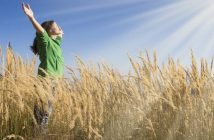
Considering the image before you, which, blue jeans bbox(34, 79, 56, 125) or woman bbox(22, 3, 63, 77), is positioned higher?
woman bbox(22, 3, 63, 77)

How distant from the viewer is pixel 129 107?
369cm

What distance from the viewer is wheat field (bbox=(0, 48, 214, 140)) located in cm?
347

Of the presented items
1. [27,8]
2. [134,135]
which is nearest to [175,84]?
[134,135]

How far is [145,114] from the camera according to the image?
361 centimetres

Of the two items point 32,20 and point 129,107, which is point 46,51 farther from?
point 129,107

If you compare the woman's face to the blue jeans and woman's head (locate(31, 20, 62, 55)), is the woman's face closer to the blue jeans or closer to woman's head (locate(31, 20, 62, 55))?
woman's head (locate(31, 20, 62, 55))

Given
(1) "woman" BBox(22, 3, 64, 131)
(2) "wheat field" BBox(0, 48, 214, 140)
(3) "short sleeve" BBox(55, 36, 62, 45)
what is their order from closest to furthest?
(2) "wheat field" BBox(0, 48, 214, 140), (1) "woman" BBox(22, 3, 64, 131), (3) "short sleeve" BBox(55, 36, 62, 45)

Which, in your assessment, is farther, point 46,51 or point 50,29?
point 50,29

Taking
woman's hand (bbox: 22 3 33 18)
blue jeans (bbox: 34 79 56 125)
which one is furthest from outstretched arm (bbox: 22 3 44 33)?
blue jeans (bbox: 34 79 56 125)

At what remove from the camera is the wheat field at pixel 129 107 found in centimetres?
347

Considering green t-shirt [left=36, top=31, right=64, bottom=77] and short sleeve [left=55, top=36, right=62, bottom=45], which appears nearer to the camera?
green t-shirt [left=36, top=31, right=64, bottom=77]

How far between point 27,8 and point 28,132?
5.30 ft

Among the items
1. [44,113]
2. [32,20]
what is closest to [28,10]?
[32,20]

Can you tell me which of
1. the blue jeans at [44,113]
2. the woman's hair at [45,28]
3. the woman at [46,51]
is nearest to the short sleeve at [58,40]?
the woman at [46,51]
